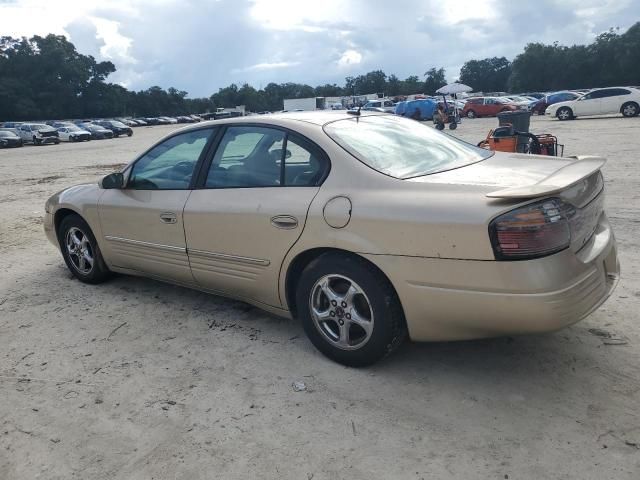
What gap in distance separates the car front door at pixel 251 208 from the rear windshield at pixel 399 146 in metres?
0.26

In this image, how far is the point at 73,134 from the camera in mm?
41031

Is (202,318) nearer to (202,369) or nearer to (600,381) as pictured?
(202,369)

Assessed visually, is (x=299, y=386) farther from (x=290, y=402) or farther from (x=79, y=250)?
(x=79, y=250)

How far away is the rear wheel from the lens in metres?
27.0

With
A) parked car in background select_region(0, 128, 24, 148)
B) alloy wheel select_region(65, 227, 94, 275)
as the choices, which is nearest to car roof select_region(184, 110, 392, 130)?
alloy wheel select_region(65, 227, 94, 275)

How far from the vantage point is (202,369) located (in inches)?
132

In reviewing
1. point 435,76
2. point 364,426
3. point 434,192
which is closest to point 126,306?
point 364,426

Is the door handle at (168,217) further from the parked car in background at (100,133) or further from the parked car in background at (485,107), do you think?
the parked car in background at (100,133)

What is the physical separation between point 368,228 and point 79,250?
3.26 m

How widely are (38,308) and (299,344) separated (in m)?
2.41

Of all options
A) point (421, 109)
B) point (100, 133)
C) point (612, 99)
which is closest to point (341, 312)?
point (612, 99)

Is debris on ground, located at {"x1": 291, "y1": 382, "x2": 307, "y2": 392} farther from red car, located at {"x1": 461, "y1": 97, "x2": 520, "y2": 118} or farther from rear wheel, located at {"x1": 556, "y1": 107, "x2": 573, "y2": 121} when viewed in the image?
red car, located at {"x1": 461, "y1": 97, "x2": 520, "y2": 118}

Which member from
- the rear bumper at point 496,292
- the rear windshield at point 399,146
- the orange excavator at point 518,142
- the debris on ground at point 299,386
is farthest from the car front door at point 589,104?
the debris on ground at point 299,386

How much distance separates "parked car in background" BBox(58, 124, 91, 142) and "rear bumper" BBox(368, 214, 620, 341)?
42971 mm
